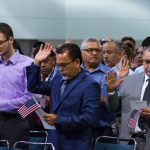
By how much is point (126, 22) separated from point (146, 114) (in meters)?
9.85

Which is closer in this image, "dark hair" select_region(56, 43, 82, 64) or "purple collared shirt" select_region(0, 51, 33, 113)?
"dark hair" select_region(56, 43, 82, 64)

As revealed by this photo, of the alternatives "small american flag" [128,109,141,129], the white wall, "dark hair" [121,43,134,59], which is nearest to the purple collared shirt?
"small american flag" [128,109,141,129]

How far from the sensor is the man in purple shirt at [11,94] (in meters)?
6.51

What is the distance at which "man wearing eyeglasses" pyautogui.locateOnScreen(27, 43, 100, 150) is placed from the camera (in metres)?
5.71

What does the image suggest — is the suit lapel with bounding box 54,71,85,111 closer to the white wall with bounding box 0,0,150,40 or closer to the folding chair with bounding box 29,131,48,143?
the folding chair with bounding box 29,131,48,143

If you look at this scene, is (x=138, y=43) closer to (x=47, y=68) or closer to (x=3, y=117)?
(x=47, y=68)

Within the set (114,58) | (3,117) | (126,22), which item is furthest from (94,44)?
(126,22)

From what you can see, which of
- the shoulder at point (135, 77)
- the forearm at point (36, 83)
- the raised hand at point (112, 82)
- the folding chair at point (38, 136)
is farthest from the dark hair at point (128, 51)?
the forearm at point (36, 83)

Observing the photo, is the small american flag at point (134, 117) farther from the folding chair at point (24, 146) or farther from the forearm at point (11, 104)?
the forearm at point (11, 104)

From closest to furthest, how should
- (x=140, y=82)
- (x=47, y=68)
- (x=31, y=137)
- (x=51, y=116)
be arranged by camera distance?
(x=51, y=116), (x=140, y=82), (x=31, y=137), (x=47, y=68)

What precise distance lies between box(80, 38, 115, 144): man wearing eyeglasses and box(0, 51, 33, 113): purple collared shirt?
806 millimetres

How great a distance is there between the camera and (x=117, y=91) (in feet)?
21.1

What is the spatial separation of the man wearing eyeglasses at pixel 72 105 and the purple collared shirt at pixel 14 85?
64 centimetres

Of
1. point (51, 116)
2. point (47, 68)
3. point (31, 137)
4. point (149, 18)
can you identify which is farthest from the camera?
point (149, 18)
